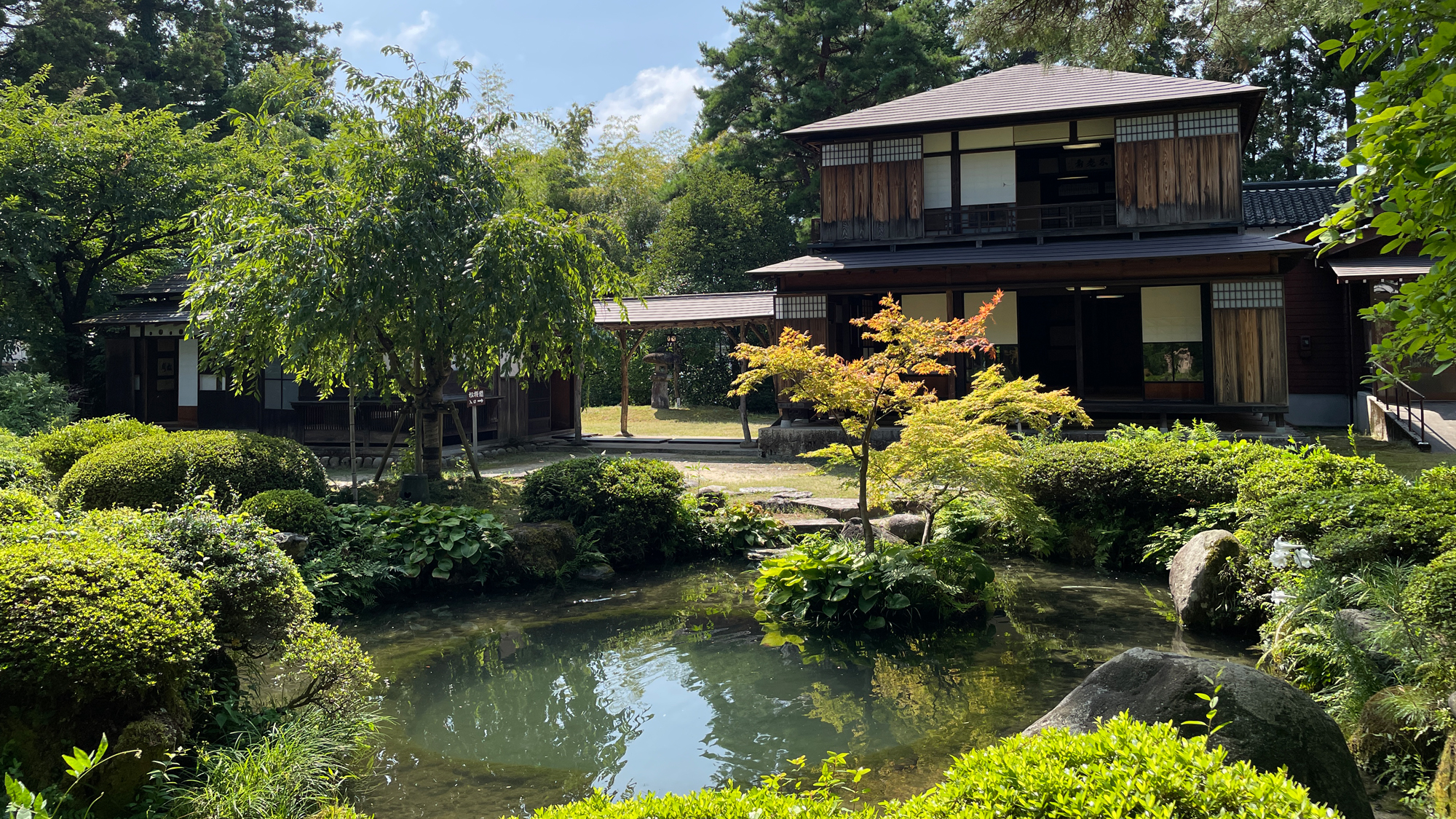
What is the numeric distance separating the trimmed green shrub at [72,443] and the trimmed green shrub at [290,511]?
79.0 inches

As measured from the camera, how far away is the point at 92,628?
3.79m

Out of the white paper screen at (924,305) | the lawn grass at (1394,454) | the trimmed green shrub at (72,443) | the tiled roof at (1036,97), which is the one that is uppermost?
the tiled roof at (1036,97)

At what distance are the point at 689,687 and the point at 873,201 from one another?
1361 cm

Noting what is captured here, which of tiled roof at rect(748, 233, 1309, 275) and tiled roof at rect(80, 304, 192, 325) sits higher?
Result: tiled roof at rect(748, 233, 1309, 275)

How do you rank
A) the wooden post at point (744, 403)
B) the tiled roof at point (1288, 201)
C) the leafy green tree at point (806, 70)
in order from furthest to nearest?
the leafy green tree at point (806, 70)
the tiled roof at point (1288, 201)
the wooden post at point (744, 403)

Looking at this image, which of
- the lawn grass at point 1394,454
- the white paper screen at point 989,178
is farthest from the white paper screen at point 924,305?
the lawn grass at point 1394,454

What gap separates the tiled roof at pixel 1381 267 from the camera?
622 inches

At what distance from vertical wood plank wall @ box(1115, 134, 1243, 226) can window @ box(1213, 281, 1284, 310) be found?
62.8 inches

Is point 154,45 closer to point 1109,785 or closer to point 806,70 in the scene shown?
point 806,70

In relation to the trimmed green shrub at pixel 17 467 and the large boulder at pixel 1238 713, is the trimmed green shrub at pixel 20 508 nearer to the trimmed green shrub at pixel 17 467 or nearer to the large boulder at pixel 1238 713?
the trimmed green shrub at pixel 17 467

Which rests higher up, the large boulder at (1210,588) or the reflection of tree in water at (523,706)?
the large boulder at (1210,588)

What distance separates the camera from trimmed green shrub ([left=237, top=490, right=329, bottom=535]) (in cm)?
867

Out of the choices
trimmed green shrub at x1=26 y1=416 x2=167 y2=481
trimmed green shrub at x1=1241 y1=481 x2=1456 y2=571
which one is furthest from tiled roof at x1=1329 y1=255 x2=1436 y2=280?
trimmed green shrub at x1=26 y1=416 x2=167 y2=481

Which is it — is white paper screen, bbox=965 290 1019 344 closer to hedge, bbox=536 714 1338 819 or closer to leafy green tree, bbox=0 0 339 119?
hedge, bbox=536 714 1338 819
